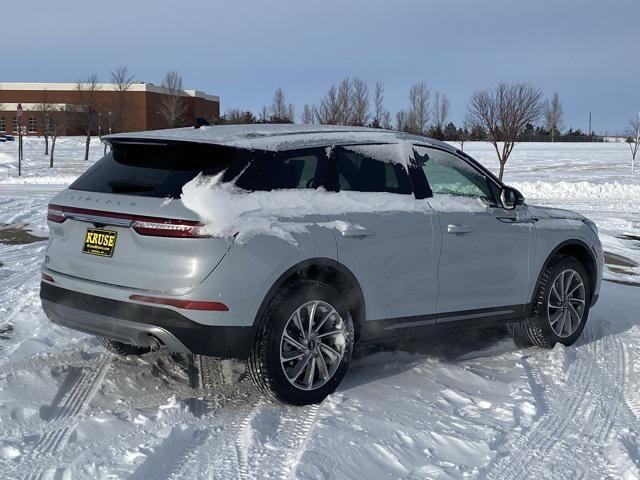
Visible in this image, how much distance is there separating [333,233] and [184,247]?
0.95m

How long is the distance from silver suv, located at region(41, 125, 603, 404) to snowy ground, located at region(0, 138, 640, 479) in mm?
346

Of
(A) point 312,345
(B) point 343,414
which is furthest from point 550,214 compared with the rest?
(B) point 343,414

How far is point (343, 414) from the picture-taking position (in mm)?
4195

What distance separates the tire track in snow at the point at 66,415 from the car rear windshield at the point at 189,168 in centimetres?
127

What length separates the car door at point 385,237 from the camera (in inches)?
176

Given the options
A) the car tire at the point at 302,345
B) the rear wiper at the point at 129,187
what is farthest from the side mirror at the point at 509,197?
the rear wiper at the point at 129,187

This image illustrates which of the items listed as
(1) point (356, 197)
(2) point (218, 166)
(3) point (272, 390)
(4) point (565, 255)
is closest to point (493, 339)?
(4) point (565, 255)

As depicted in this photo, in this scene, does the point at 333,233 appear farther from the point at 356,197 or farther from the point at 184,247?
the point at 184,247

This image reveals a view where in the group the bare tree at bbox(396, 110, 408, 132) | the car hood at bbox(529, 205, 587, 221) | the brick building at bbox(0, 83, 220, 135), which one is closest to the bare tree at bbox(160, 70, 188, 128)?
the brick building at bbox(0, 83, 220, 135)

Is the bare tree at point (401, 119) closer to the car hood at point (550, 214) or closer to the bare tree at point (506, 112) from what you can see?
the bare tree at point (506, 112)

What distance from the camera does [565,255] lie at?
604 cm

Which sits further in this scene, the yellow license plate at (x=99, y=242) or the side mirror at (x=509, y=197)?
the side mirror at (x=509, y=197)

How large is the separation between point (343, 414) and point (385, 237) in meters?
1.15

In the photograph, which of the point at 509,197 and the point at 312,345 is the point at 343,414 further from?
the point at 509,197
